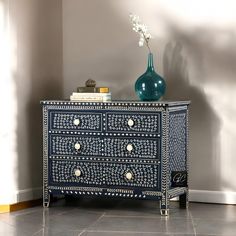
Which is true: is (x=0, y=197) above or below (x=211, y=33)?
below

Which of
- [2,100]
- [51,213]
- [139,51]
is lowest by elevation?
[51,213]

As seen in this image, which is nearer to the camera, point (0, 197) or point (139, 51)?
point (0, 197)

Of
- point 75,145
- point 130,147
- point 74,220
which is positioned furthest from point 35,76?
point 74,220

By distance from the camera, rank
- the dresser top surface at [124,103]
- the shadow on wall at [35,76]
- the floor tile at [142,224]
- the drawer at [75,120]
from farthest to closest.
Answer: the shadow on wall at [35,76] < the drawer at [75,120] < the dresser top surface at [124,103] < the floor tile at [142,224]

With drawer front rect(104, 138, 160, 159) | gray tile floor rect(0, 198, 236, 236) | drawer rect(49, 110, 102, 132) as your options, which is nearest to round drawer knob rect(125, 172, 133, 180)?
drawer front rect(104, 138, 160, 159)

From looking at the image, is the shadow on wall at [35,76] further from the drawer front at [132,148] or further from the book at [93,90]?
the drawer front at [132,148]

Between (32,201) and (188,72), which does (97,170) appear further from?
(188,72)

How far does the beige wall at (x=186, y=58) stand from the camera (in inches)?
205

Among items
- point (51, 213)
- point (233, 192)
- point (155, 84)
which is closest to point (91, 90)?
point (155, 84)

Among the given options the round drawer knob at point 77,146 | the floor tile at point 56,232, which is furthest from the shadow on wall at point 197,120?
the floor tile at point 56,232

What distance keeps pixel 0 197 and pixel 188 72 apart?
154 centimetres

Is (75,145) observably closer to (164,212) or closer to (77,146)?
(77,146)

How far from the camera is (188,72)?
531 cm

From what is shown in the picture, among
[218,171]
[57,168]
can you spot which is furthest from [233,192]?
[57,168]
